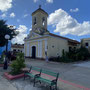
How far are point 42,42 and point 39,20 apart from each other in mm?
6001

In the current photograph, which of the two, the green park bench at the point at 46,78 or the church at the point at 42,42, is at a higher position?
the church at the point at 42,42

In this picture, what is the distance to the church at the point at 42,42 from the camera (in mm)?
14852

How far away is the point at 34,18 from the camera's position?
764 inches

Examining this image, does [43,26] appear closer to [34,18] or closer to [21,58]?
[34,18]

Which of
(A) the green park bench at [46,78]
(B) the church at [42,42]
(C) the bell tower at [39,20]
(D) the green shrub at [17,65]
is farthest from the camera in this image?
(C) the bell tower at [39,20]

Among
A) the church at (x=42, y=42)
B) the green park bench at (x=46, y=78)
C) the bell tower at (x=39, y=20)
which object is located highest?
the bell tower at (x=39, y=20)

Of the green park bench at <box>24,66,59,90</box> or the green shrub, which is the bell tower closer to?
the green shrub

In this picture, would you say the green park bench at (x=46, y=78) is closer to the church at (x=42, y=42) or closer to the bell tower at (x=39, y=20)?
the church at (x=42, y=42)

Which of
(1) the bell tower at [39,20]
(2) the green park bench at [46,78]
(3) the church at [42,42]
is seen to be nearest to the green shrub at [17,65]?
(2) the green park bench at [46,78]

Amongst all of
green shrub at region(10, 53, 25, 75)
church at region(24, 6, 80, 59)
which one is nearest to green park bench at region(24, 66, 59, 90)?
green shrub at region(10, 53, 25, 75)

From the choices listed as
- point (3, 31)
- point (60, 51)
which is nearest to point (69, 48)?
point (60, 51)

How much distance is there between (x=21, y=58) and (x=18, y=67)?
2.19 feet

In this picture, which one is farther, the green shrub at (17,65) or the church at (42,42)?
the church at (42,42)

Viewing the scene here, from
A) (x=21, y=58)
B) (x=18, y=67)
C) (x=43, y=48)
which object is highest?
(x=43, y=48)
